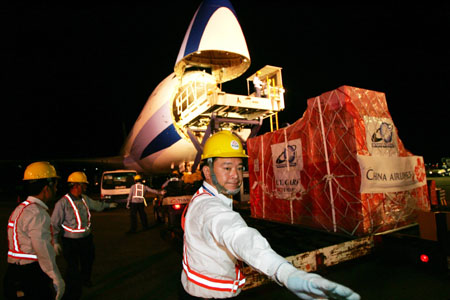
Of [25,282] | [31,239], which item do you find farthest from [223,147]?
[25,282]

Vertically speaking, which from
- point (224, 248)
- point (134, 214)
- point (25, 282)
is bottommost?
point (134, 214)

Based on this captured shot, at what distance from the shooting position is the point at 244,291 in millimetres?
3668

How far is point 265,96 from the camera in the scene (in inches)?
436

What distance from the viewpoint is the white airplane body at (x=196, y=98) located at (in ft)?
30.0

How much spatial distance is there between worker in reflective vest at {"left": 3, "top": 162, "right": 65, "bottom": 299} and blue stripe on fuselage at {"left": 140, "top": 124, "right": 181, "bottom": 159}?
1059 centimetres

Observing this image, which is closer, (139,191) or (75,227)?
(75,227)

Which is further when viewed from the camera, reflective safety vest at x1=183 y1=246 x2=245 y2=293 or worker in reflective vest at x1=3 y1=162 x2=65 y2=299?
worker in reflective vest at x1=3 y1=162 x2=65 y2=299

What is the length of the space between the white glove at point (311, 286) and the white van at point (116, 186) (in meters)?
16.2

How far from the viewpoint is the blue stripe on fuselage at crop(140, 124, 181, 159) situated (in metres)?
13.3

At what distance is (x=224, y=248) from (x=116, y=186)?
16074 millimetres

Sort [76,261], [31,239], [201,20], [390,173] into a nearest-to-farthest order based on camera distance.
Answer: [31,239] → [76,261] → [390,173] → [201,20]

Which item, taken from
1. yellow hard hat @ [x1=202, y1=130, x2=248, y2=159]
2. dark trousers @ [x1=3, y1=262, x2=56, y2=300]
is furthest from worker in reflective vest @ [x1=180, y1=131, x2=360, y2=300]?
dark trousers @ [x1=3, y1=262, x2=56, y2=300]

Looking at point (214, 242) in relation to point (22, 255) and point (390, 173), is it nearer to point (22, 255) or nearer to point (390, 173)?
point (22, 255)

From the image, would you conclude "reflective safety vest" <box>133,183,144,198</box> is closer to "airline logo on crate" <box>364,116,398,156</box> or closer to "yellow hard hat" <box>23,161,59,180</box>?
"yellow hard hat" <box>23,161,59,180</box>
